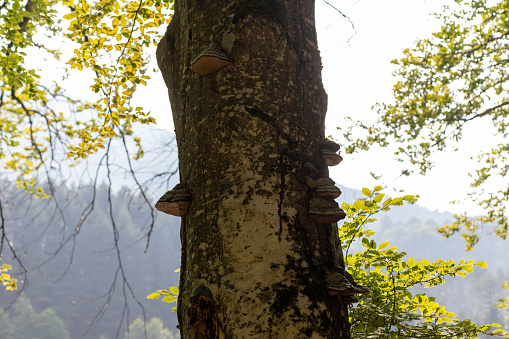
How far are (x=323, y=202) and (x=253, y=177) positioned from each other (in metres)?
0.24

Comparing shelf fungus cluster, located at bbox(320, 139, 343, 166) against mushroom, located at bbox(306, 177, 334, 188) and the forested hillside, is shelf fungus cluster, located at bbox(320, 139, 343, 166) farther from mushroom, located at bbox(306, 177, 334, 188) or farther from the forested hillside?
the forested hillside

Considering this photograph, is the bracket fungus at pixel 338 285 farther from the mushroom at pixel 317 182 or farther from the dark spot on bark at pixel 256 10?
the dark spot on bark at pixel 256 10

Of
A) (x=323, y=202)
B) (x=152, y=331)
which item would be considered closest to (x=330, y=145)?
(x=323, y=202)

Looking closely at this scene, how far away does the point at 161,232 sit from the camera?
10125 centimetres

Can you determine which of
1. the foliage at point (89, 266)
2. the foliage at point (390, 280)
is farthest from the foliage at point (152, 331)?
the foliage at point (390, 280)

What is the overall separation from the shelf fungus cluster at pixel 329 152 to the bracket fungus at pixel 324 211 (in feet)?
0.69

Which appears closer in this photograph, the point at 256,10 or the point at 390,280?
the point at 256,10

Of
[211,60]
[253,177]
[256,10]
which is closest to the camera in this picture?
[253,177]

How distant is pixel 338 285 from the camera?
1.21 m

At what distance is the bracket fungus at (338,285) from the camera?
120cm

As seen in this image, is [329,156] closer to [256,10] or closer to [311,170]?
[311,170]

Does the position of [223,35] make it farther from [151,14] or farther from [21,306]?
[21,306]

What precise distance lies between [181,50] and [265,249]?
988 millimetres

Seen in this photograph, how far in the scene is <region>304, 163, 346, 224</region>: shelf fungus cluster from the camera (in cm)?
130
